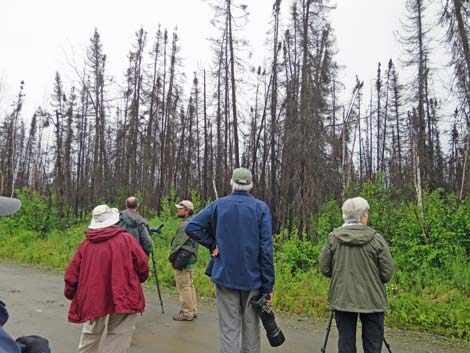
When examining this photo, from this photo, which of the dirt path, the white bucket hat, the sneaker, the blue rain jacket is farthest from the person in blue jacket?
the sneaker

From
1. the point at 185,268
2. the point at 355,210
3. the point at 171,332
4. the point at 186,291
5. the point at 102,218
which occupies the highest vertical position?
the point at 355,210

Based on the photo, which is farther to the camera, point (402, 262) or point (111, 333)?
point (402, 262)

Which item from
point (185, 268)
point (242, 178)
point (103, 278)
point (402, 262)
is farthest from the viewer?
point (402, 262)

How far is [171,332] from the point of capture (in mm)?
5867

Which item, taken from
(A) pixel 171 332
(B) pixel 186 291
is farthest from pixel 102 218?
(B) pixel 186 291

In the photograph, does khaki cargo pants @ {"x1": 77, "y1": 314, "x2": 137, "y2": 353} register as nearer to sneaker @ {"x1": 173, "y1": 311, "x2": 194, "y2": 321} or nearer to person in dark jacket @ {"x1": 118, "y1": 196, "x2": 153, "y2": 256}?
person in dark jacket @ {"x1": 118, "y1": 196, "x2": 153, "y2": 256}

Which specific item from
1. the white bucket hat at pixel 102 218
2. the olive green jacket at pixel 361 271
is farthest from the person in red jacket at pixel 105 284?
the olive green jacket at pixel 361 271

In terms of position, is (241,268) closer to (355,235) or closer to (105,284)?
(355,235)

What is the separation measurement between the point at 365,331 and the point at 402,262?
6397 mm

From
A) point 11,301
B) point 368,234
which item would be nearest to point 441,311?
point 368,234

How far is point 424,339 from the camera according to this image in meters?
6.04

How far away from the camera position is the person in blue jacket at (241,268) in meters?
3.80

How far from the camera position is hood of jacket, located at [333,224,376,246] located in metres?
4.00

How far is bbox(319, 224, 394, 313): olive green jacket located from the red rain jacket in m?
2.20
